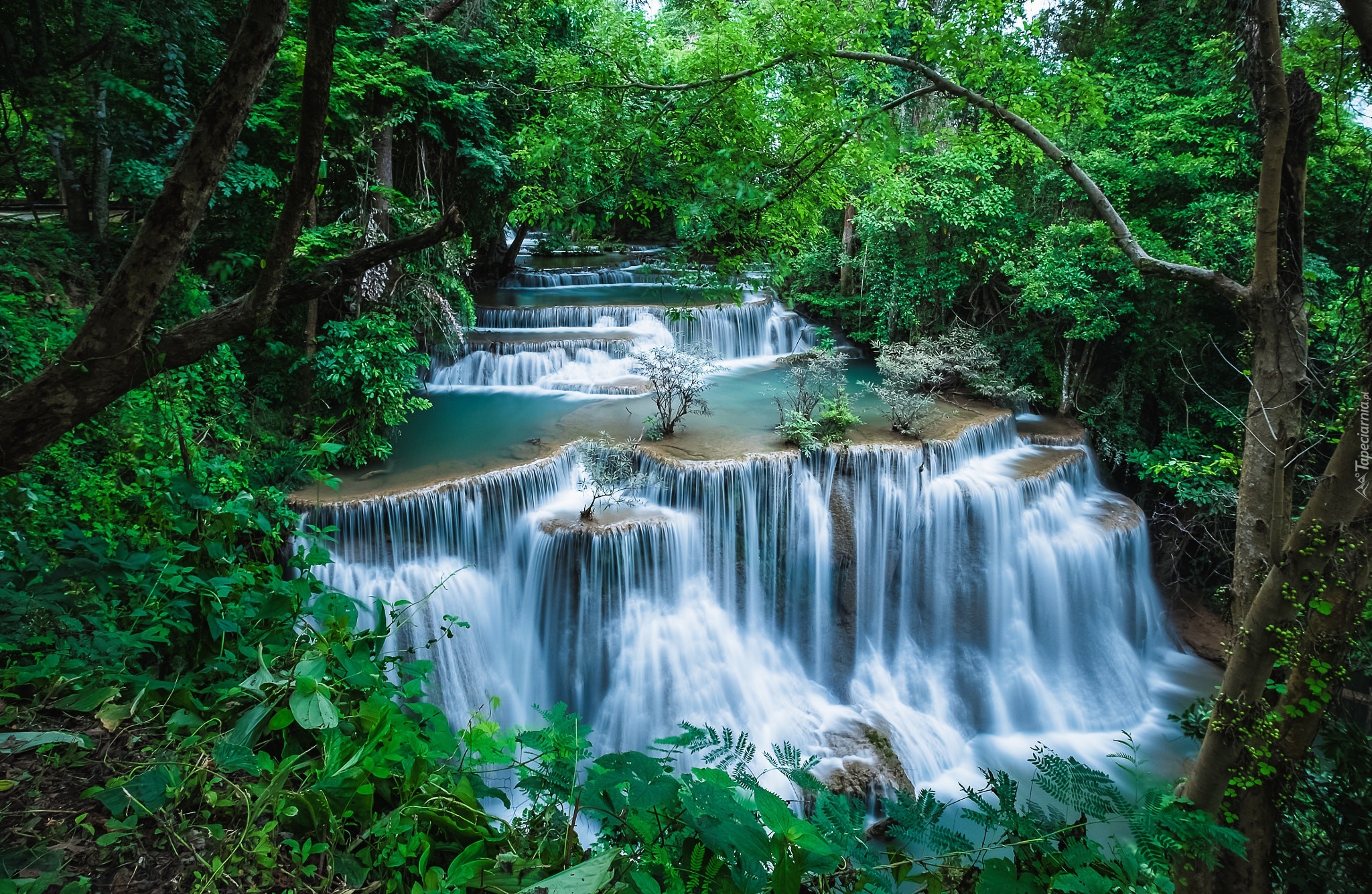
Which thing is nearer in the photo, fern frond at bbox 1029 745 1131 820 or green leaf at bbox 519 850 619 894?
green leaf at bbox 519 850 619 894

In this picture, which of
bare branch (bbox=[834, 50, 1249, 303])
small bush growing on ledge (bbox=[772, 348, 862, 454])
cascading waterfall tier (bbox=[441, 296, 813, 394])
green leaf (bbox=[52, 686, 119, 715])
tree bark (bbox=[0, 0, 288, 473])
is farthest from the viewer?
cascading waterfall tier (bbox=[441, 296, 813, 394])

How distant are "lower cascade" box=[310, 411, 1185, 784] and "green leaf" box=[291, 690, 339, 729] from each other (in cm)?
475

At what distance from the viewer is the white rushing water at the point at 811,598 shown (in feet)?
22.6

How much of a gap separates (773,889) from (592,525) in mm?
5620

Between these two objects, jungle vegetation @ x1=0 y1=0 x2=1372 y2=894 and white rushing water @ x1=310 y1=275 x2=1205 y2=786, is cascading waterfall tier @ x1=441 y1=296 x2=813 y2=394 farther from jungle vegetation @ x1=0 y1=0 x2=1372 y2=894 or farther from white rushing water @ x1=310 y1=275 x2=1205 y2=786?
white rushing water @ x1=310 y1=275 x2=1205 y2=786

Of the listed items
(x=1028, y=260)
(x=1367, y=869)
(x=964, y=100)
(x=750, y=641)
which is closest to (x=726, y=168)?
(x=964, y=100)

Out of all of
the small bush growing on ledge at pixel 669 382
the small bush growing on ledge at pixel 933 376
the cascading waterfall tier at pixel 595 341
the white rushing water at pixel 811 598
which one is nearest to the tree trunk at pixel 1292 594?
the white rushing water at pixel 811 598

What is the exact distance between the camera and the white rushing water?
6891 millimetres

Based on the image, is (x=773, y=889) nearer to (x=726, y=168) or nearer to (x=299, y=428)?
(x=726, y=168)

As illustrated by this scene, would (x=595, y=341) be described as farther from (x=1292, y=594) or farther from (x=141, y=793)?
(x=141, y=793)

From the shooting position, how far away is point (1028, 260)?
10.0 meters

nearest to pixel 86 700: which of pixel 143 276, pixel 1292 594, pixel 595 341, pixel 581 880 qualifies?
pixel 143 276

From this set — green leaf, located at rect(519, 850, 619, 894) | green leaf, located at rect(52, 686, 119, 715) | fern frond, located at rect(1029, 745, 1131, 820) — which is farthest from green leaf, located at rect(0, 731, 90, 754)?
fern frond, located at rect(1029, 745, 1131, 820)

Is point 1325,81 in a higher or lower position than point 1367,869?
higher
